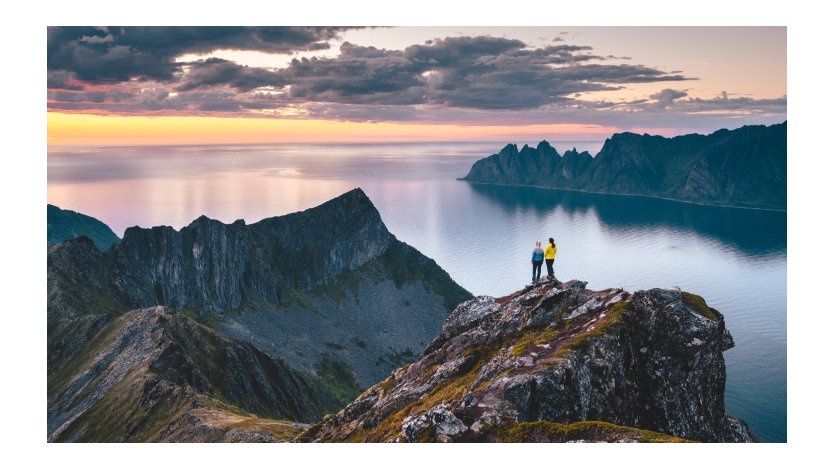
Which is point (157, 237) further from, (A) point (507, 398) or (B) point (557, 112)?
(A) point (507, 398)

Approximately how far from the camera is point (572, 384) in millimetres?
30422

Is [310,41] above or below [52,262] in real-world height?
above

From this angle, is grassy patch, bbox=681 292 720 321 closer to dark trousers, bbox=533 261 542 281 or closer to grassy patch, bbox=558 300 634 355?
grassy patch, bbox=558 300 634 355

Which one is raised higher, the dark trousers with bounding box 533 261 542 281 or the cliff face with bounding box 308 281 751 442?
the dark trousers with bounding box 533 261 542 281

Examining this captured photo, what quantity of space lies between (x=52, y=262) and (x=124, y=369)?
61.2m

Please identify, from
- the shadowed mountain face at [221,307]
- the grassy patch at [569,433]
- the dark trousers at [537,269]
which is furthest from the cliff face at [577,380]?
the shadowed mountain face at [221,307]

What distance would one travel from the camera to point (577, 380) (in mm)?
30734

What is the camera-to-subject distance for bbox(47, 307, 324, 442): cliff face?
65.2 meters

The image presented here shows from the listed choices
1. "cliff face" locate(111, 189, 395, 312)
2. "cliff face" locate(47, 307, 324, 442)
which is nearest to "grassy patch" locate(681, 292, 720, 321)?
"cliff face" locate(47, 307, 324, 442)

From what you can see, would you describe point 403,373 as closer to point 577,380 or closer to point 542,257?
point 542,257

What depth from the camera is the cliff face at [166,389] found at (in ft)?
214

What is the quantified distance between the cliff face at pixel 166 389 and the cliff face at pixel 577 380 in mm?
26730

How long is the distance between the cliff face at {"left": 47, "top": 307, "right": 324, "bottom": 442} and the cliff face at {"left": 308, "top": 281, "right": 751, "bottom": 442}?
2673 centimetres
